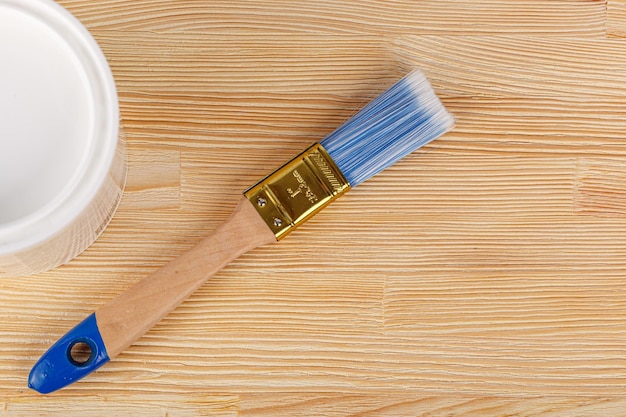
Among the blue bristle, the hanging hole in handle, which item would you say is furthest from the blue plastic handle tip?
the blue bristle

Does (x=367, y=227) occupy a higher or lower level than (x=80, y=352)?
higher

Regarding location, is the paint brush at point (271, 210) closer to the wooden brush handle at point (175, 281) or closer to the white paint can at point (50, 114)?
the wooden brush handle at point (175, 281)

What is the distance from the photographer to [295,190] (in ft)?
1.94

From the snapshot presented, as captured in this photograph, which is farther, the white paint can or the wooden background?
the wooden background

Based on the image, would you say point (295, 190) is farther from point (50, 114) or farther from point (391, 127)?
point (50, 114)

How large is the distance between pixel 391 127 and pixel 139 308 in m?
0.27

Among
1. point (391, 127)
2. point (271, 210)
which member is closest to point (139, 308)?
point (271, 210)

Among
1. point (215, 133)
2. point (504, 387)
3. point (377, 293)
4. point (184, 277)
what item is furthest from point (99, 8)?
point (504, 387)

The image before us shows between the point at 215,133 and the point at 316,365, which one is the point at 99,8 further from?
the point at 316,365

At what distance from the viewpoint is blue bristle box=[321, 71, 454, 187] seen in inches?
23.5

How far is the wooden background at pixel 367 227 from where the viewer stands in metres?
0.63

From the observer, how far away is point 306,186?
593 millimetres

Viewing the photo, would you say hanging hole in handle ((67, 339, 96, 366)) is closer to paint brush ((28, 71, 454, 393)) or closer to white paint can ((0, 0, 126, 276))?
paint brush ((28, 71, 454, 393))

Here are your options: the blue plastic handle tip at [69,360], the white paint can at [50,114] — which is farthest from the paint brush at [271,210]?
the white paint can at [50,114]
